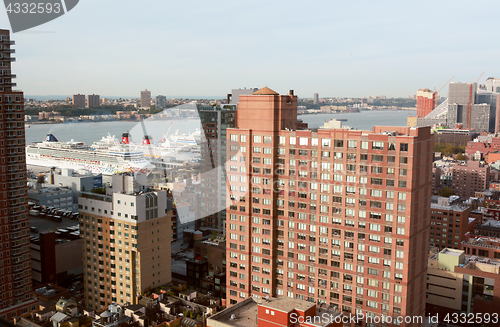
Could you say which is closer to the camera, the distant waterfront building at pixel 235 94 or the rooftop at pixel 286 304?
the rooftop at pixel 286 304

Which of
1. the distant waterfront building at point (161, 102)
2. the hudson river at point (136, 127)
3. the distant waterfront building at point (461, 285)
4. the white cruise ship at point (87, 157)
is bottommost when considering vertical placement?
the distant waterfront building at point (461, 285)

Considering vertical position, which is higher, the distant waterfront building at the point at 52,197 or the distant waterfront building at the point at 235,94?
the distant waterfront building at the point at 235,94

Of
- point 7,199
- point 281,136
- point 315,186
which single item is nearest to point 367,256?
point 315,186

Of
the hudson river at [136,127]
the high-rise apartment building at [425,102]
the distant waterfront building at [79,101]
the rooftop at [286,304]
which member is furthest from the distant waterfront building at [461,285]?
the high-rise apartment building at [425,102]

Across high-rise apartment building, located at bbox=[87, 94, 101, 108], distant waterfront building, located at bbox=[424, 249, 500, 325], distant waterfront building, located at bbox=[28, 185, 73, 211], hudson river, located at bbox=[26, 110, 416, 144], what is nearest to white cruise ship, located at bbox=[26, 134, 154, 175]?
hudson river, located at bbox=[26, 110, 416, 144]

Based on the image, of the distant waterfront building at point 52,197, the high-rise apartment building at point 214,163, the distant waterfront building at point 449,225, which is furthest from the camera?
the distant waterfront building at point 52,197

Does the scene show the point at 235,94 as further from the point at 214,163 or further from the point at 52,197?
the point at 52,197

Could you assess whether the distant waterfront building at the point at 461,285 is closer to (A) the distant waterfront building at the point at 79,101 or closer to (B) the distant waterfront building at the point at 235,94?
(B) the distant waterfront building at the point at 235,94
